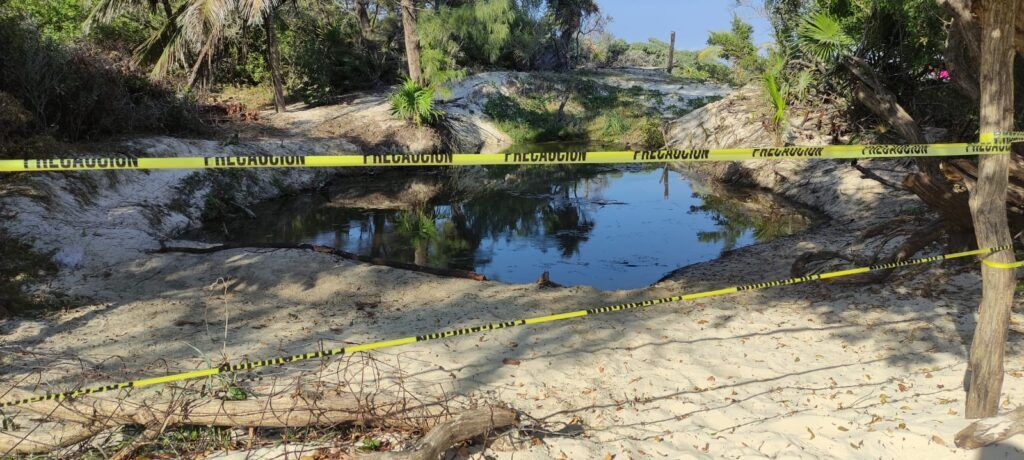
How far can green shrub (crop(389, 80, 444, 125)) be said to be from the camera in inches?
816

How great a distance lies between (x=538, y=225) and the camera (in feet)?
45.1

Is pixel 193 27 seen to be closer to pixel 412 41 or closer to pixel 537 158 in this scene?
pixel 412 41

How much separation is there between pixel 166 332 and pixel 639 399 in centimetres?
450

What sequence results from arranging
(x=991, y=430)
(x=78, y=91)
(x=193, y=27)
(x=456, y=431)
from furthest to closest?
(x=193, y=27), (x=78, y=91), (x=991, y=430), (x=456, y=431)

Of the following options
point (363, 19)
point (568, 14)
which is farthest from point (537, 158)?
point (568, 14)

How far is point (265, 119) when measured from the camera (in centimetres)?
2073

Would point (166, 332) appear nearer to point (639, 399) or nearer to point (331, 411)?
point (331, 411)

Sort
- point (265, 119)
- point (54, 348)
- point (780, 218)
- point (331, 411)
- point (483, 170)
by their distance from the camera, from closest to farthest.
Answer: point (331, 411), point (54, 348), point (780, 218), point (265, 119), point (483, 170)

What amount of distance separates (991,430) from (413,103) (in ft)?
62.0

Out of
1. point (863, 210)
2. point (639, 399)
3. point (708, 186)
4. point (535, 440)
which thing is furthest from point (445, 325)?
point (708, 186)

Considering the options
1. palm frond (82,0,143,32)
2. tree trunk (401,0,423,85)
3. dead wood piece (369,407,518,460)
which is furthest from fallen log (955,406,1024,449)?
palm frond (82,0,143,32)

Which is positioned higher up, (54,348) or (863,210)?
(863,210)

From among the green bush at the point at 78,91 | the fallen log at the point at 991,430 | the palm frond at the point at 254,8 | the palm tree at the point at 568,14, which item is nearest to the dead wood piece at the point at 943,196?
the fallen log at the point at 991,430

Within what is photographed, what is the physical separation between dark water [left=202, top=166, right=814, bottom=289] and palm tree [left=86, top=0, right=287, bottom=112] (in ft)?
16.7
